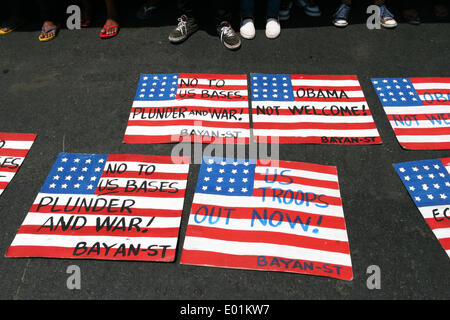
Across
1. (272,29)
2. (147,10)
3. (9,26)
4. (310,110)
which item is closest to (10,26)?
(9,26)

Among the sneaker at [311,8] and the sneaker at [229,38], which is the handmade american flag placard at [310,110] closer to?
the sneaker at [229,38]

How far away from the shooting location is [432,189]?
2641 mm

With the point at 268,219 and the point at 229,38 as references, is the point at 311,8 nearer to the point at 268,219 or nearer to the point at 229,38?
the point at 229,38

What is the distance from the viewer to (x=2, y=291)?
219 centimetres

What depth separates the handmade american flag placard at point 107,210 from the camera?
91.7 inches

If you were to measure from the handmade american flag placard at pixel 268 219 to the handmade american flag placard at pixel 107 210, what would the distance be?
245 millimetres

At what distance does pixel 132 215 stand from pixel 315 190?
1636 mm

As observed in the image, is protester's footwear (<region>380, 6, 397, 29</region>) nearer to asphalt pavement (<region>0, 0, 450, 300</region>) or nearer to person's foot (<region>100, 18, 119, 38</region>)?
asphalt pavement (<region>0, 0, 450, 300</region>)

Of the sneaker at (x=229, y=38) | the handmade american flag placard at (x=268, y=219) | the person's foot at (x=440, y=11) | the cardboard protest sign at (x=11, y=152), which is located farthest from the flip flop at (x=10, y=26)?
the person's foot at (x=440, y=11)

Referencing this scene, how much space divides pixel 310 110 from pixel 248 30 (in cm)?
172

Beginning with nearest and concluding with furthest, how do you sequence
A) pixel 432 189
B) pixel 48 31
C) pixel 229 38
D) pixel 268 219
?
pixel 268 219, pixel 432 189, pixel 229 38, pixel 48 31

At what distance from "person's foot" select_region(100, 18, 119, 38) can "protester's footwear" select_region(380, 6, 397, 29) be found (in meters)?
4.01
